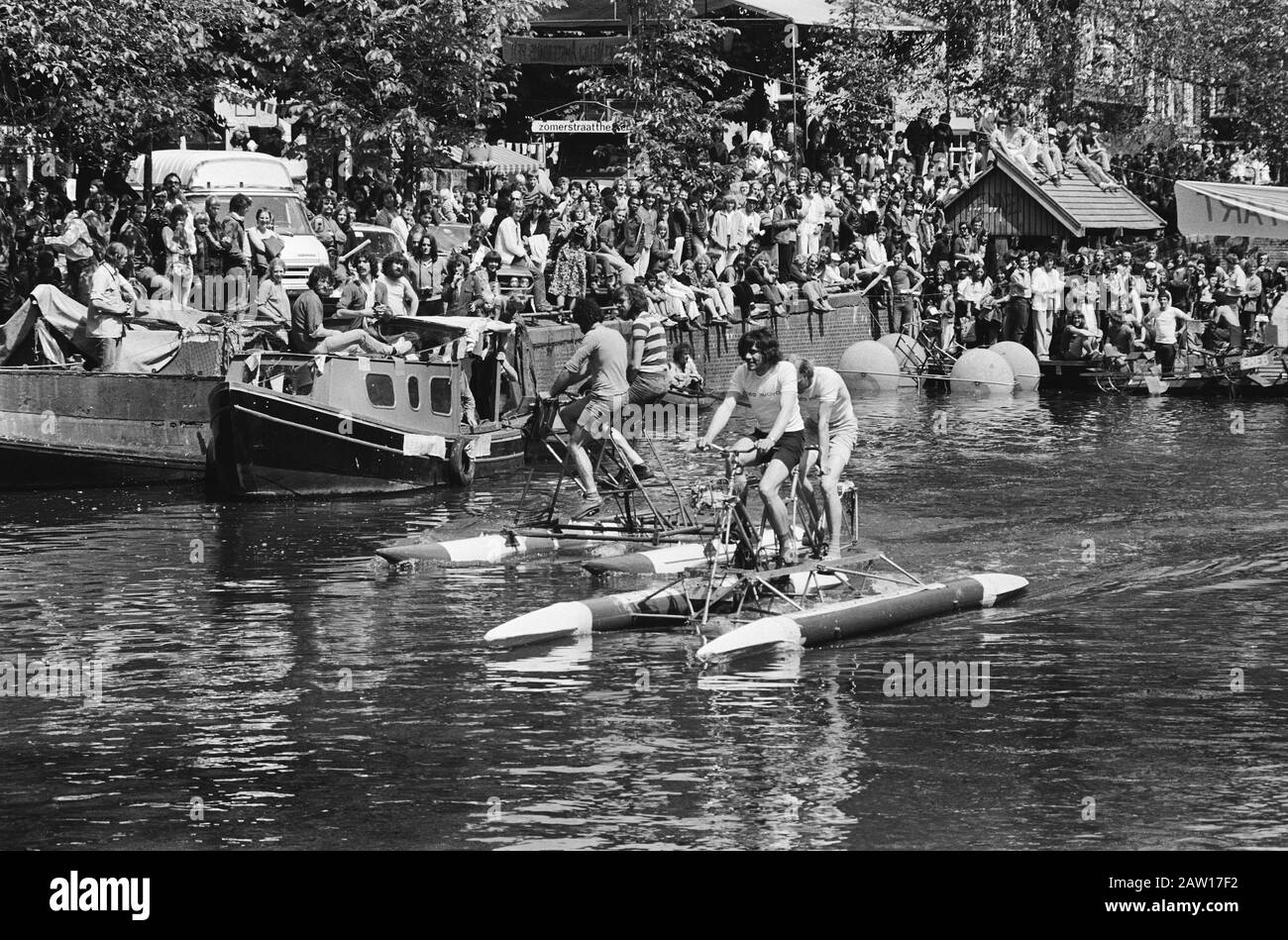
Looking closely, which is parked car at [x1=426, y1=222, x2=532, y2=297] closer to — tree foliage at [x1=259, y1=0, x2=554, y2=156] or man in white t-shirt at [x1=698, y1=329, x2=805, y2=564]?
tree foliage at [x1=259, y1=0, x2=554, y2=156]

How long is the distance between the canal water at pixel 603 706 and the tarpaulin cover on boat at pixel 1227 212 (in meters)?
2.93

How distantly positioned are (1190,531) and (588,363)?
606 cm

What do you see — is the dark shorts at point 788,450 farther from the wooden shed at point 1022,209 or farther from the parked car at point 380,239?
the wooden shed at point 1022,209

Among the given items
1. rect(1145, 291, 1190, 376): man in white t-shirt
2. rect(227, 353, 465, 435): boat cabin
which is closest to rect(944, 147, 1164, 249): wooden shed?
rect(1145, 291, 1190, 376): man in white t-shirt

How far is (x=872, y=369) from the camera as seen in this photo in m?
36.4

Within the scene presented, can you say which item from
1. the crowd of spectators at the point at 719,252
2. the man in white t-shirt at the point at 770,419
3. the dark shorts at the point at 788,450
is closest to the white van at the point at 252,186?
the crowd of spectators at the point at 719,252

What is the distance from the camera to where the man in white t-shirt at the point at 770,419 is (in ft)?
50.5

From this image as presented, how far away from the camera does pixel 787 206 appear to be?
39.5 m

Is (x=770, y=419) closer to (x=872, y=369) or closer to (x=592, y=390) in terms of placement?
(x=592, y=390)

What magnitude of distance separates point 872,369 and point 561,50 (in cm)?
1592

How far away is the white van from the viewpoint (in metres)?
32.1

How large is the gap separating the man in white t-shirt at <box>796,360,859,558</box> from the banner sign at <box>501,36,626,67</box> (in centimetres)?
3213

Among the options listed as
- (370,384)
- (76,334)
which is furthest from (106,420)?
(370,384)
